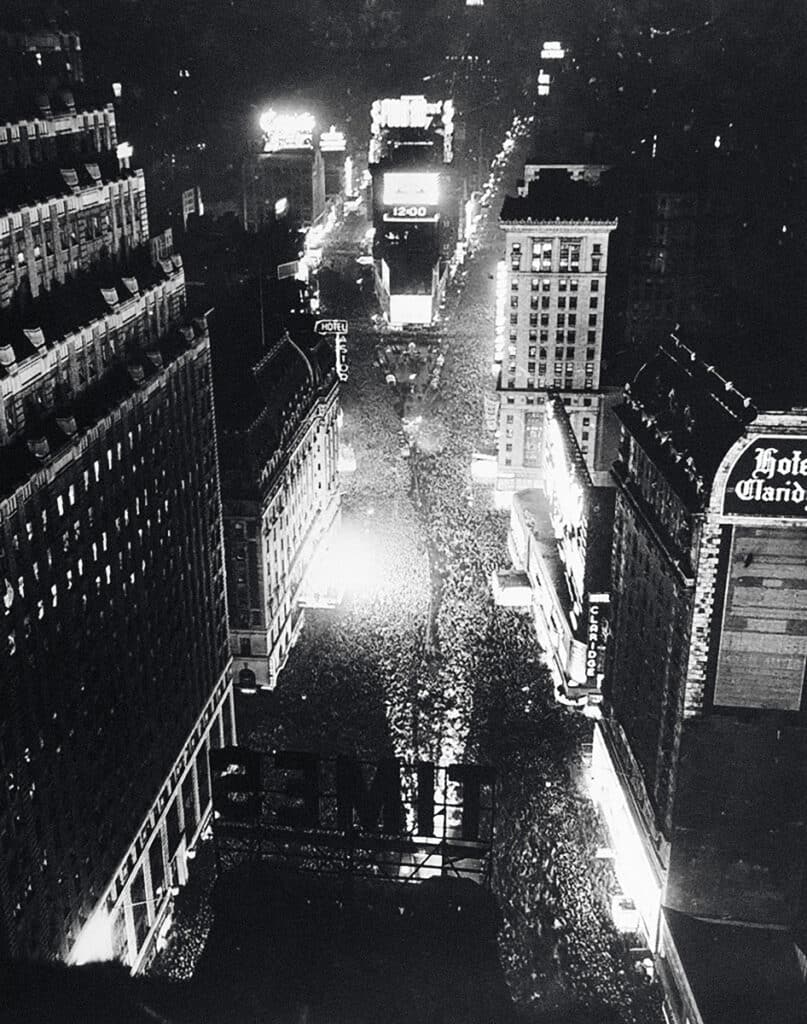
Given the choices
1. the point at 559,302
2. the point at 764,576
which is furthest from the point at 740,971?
the point at 559,302

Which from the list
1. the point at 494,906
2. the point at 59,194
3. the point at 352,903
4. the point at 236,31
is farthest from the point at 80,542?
the point at 236,31

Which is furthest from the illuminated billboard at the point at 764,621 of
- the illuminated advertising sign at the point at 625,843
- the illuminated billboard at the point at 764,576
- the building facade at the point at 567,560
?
the building facade at the point at 567,560

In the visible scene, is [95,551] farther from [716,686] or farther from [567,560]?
[567,560]

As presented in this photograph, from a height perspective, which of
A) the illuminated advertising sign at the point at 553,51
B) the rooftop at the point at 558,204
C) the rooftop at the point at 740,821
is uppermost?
the illuminated advertising sign at the point at 553,51

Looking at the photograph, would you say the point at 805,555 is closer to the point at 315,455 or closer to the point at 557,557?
the point at 557,557

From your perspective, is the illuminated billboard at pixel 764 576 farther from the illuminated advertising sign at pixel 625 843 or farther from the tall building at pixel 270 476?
the tall building at pixel 270 476
